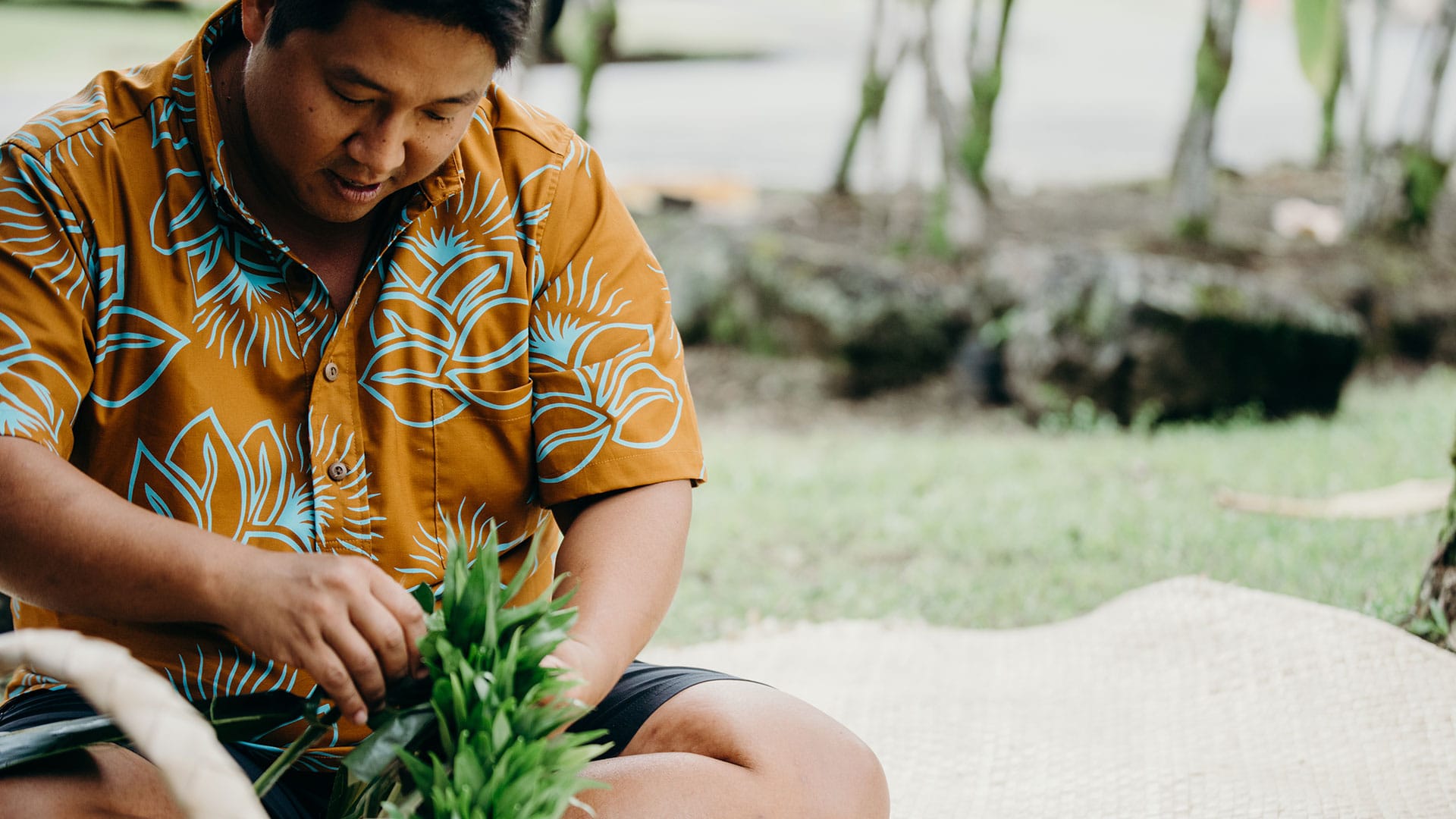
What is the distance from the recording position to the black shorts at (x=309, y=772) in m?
1.55

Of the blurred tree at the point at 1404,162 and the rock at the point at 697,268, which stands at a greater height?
the blurred tree at the point at 1404,162

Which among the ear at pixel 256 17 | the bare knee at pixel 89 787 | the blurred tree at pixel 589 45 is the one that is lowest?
Answer: the blurred tree at pixel 589 45

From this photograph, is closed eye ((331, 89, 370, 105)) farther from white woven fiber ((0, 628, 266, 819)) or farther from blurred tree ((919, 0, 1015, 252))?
blurred tree ((919, 0, 1015, 252))

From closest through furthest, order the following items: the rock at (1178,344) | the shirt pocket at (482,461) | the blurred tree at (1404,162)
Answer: the shirt pocket at (482,461) < the rock at (1178,344) < the blurred tree at (1404,162)

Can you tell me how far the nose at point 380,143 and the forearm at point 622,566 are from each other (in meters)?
0.52

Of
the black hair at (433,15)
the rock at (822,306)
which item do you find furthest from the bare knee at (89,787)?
the rock at (822,306)

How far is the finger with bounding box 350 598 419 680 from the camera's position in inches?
53.3

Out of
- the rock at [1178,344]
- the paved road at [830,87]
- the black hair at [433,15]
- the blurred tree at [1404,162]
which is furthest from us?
the paved road at [830,87]

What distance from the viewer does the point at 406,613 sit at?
140 centimetres

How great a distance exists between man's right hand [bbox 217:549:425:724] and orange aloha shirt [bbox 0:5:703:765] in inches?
6.6

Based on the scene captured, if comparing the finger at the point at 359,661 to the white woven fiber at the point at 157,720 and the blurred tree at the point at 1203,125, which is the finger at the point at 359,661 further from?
the blurred tree at the point at 1203,125

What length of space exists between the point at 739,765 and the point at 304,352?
2.46 ft

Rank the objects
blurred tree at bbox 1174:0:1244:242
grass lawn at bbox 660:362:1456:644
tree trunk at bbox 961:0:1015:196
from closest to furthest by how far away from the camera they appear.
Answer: grass lawn at bbox 660:362:1456:644 < blurred tree at bbox 1174:0:1244:242 < tree trunk at bbox 961:0:1015:196

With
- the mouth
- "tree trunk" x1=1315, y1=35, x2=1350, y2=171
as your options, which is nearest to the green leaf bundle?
the mouth
